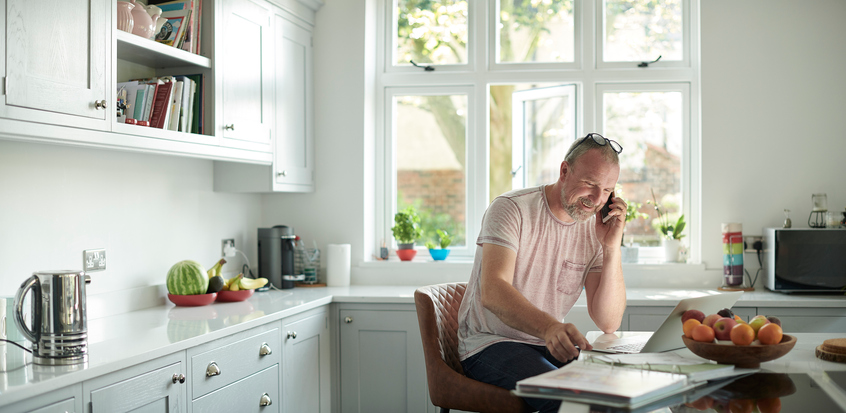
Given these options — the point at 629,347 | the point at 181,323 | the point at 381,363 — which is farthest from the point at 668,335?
the point at 381,363

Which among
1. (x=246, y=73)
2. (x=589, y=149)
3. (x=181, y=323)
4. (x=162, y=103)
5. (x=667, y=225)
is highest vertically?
(x=246, y=73)

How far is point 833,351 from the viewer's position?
154 cm

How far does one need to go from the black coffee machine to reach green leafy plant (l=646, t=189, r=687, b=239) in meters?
2.00

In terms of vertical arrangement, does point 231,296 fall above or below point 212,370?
above

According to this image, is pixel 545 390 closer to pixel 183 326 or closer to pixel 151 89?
pixel 183 326

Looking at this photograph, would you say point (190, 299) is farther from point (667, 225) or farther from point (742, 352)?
point (667, 225)

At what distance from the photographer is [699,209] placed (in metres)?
3.60

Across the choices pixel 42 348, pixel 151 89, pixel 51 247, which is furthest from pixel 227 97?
pixel 42 348

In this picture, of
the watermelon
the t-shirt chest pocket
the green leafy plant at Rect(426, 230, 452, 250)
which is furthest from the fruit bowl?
the t-shirt chest pocket

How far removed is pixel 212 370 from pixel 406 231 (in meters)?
1.62

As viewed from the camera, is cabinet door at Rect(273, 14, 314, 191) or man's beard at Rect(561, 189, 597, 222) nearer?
man's beard at Rect(561, 189, 597, 222)

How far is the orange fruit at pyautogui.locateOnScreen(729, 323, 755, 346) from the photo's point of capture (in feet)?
4.60

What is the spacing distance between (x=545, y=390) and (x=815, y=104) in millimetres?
3038

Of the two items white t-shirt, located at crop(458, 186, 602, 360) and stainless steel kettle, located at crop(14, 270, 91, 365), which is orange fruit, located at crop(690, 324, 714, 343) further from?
stainless steel kettle, located at crop(14, 270, 91, 365)
